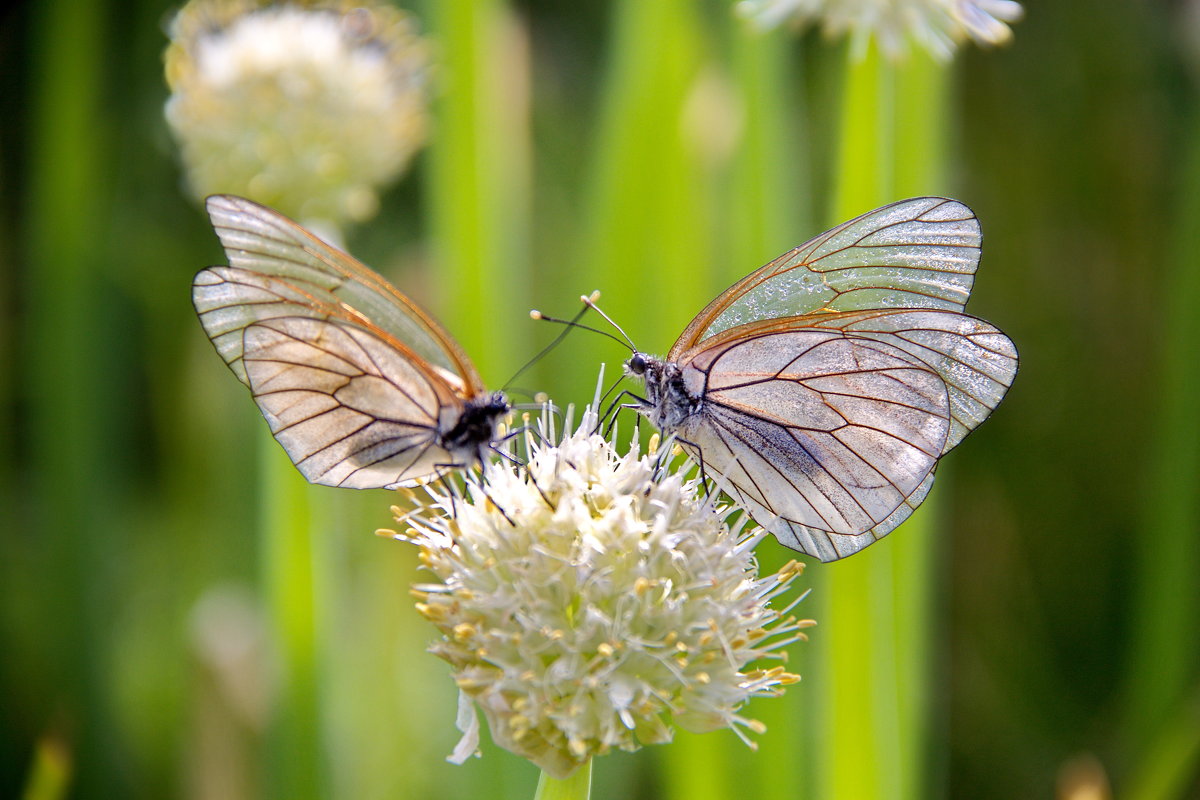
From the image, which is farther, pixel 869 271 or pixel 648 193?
pixel 648 193

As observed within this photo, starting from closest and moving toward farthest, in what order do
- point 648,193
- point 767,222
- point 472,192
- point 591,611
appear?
point 591,611
point 767,222
point 472,192
point 648,193

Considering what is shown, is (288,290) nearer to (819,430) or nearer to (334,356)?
(334,356)

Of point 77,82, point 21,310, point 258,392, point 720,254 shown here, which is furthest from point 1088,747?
point 21,310

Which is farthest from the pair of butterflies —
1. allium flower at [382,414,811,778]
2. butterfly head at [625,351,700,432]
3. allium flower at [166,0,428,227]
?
allium flower at [166,0,428,227]

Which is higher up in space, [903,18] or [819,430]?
[903,18]

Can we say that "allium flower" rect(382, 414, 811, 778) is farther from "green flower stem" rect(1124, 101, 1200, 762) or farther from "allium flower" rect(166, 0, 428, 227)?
"green flower stem" rect(1124, 101, 1200, 762)

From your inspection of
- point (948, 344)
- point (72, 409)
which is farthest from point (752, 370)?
point (72, 409)
